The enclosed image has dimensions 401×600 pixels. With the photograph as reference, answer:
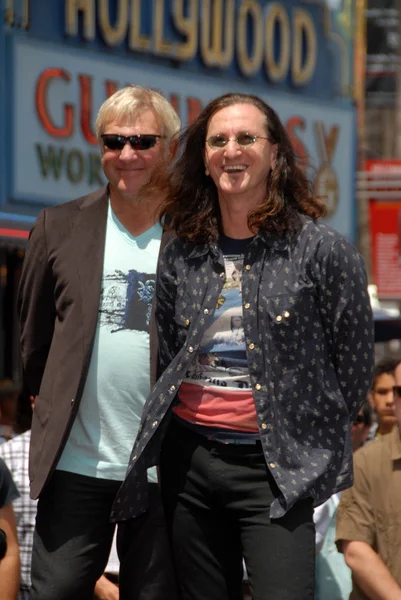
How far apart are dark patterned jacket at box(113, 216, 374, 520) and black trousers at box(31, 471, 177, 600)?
209mm

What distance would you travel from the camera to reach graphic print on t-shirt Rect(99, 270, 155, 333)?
4.30m

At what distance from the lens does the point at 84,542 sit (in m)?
4.14

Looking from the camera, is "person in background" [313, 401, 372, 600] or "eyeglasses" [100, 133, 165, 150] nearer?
"eyeglasses" [100, 133, 165, 150]

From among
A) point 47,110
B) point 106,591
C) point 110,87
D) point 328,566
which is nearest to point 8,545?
point 106,591

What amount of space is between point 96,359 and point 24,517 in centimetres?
205

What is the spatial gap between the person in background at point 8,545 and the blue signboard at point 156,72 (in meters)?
5.66

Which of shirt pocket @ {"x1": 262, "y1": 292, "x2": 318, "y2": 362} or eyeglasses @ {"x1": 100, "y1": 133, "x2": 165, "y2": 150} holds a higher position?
eyeglasses @ {"x1": 100, "y1": 133, "x2": 165, "y2": 150}

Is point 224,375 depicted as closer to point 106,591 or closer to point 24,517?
point 106,591

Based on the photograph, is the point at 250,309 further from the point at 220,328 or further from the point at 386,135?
the point at 386,135

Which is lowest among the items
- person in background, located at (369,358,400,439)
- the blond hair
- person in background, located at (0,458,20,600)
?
person in background, located at (369,358,400,439)

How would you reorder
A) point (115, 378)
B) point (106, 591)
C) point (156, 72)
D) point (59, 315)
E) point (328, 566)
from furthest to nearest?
point (156, 72) < point (328, 566) < point (106, 591) < point (59, 315) < point (115, 378)

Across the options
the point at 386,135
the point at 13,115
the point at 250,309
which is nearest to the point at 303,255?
the point at 250,309

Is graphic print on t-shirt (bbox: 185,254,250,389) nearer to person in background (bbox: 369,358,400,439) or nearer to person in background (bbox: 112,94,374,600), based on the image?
person in background (bbox: 112,94,374,600)

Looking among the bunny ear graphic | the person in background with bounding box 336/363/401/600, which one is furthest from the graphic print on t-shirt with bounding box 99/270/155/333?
the bunny ear graphic
